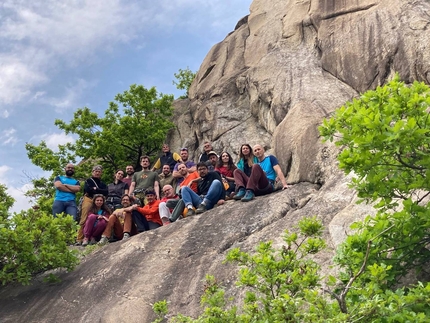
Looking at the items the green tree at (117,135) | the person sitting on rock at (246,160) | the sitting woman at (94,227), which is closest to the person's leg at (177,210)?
the person sitting on rock at (246,160)

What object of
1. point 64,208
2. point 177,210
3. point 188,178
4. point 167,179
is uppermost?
point 64,208

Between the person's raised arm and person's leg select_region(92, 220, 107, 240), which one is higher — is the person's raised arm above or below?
below

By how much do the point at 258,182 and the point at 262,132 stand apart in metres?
7.30

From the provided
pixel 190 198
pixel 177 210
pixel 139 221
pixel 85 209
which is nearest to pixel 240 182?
pixel 190 198

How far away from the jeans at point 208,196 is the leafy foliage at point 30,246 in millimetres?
2621

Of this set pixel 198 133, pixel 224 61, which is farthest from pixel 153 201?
pixel 224 61

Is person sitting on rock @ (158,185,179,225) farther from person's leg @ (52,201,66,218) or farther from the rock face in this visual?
person's leg @ (52,201,66,218)

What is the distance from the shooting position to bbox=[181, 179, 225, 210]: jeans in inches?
423

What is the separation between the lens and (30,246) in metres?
9.32

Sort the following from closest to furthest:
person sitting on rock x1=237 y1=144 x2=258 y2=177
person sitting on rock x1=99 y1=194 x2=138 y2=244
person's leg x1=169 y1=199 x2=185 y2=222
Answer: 1. person's leg x1=169 y1=199 x2=185 y2=222
2. person sitting on rock x1=99 y1=194 x2=138 y2=244
3. person sitting on rock x1=237 y1=144 x2=258 y2=177

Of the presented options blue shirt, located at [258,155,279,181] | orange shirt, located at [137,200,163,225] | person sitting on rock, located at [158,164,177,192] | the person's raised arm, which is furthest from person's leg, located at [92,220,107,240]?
the person's raised arm

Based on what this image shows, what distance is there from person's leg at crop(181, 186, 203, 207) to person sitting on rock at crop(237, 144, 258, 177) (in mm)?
1345

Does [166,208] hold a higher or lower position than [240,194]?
higher

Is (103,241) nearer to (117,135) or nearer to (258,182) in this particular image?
(258,182)
